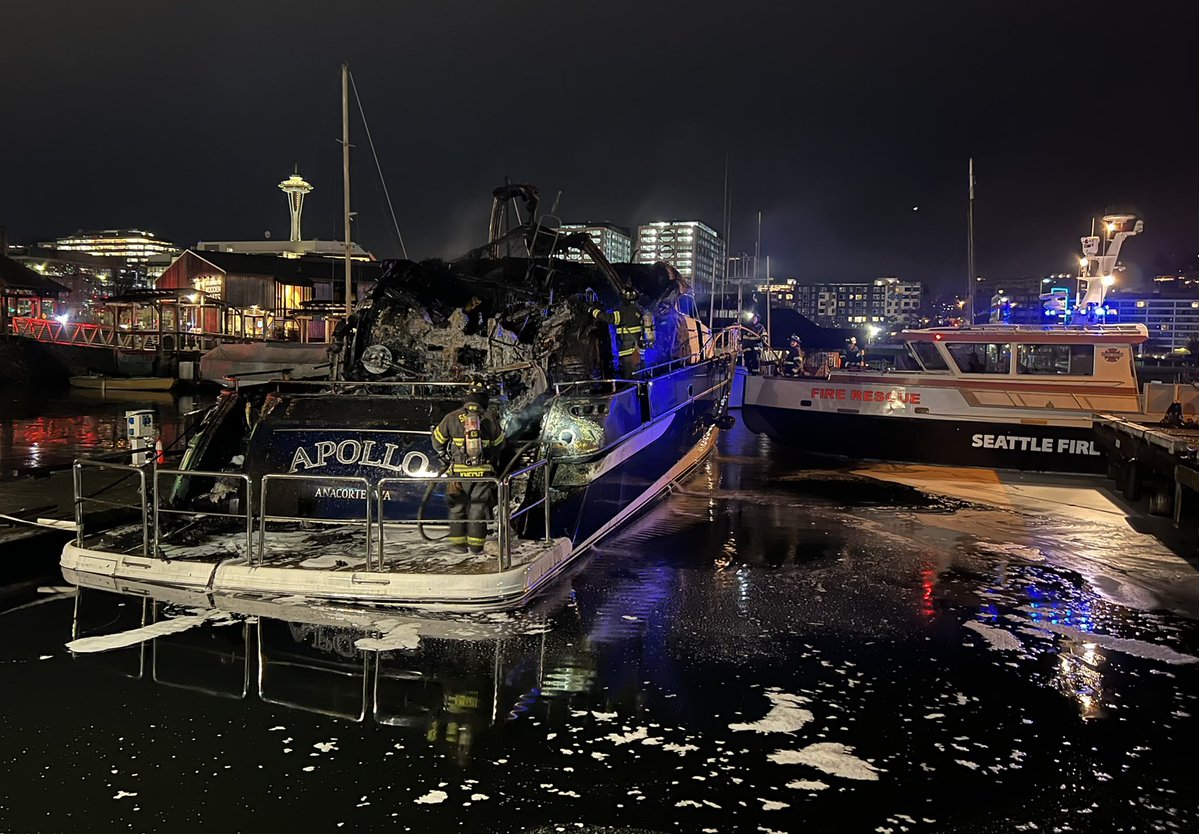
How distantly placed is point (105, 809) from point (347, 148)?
18382 mm

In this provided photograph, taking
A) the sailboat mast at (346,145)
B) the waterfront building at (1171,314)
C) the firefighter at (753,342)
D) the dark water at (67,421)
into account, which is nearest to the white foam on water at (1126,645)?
the dark water at (67,421)

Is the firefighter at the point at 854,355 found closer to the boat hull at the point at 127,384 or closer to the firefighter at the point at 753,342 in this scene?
the firefighter at the point at 753,342

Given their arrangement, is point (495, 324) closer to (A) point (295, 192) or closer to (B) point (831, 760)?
(B) point (831, 760)

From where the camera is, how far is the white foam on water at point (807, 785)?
3979mm

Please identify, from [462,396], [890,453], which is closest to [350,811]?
[462,396]

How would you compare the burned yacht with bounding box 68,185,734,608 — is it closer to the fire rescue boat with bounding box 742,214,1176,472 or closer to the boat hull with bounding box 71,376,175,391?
the fire rescue boat with bounding box 742,214,1176,472

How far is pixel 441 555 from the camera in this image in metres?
7.16

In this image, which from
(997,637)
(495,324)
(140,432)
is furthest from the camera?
(495,324)

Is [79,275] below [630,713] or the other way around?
the other way around

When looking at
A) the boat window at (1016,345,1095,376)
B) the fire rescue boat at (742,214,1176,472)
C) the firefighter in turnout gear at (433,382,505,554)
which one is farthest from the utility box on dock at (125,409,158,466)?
the boat window at (1016,345,1095,376)

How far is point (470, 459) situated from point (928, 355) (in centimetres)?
1162

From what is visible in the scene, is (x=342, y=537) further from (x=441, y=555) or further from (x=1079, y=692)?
(x=1079, y=692)

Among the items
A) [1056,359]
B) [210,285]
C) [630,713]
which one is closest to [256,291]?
[210,285]

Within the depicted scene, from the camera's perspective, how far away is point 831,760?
Result: 4.27m
